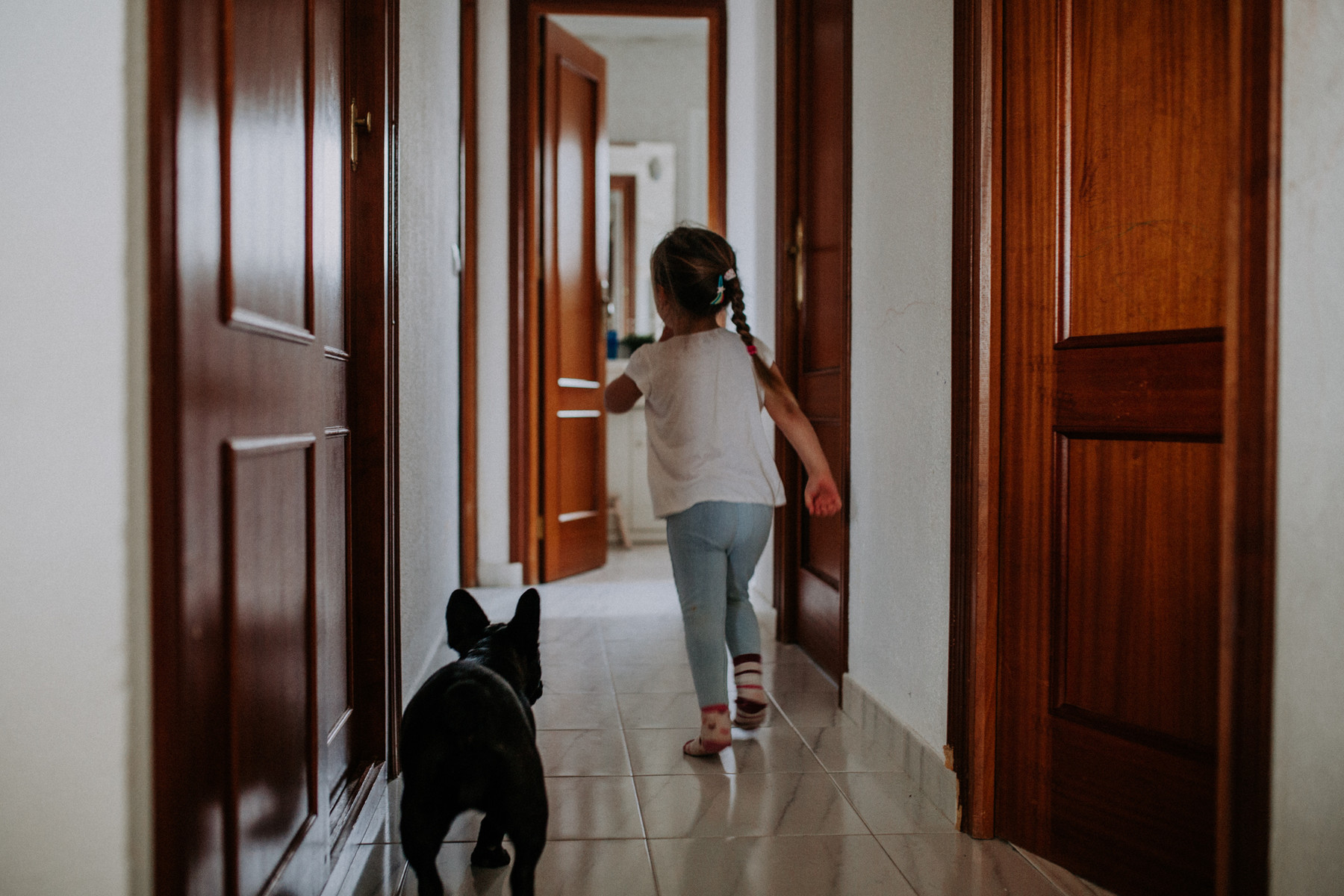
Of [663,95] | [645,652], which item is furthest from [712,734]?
[663,95]

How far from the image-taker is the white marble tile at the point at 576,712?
7.10ft

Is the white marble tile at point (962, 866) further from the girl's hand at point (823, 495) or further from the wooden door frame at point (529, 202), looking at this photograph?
the wooden door frame at point (529, 202)

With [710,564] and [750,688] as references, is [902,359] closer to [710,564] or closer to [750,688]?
[710,564]

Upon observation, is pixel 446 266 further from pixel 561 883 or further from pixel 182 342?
pixel 182 342

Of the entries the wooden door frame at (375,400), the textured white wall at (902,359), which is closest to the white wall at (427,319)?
the wooden door frame at (375,400)

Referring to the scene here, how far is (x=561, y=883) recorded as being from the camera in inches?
54.8

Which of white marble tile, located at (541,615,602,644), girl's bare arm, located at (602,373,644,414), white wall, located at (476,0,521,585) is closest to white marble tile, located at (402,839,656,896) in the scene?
girl's bare arm, located at (602,373,644,414)

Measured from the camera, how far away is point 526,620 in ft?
4.77

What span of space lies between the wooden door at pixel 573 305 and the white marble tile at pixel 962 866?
267 centimetres

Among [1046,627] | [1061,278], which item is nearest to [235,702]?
[1046,627]

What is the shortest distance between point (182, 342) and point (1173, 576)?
125cm

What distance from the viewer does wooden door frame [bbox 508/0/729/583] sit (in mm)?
3943

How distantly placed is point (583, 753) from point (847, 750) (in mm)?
553

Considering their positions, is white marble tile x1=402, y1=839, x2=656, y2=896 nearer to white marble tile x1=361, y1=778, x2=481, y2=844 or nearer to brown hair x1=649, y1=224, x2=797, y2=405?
white marble tile x1=361, y1=778, x2=481, y2=844
